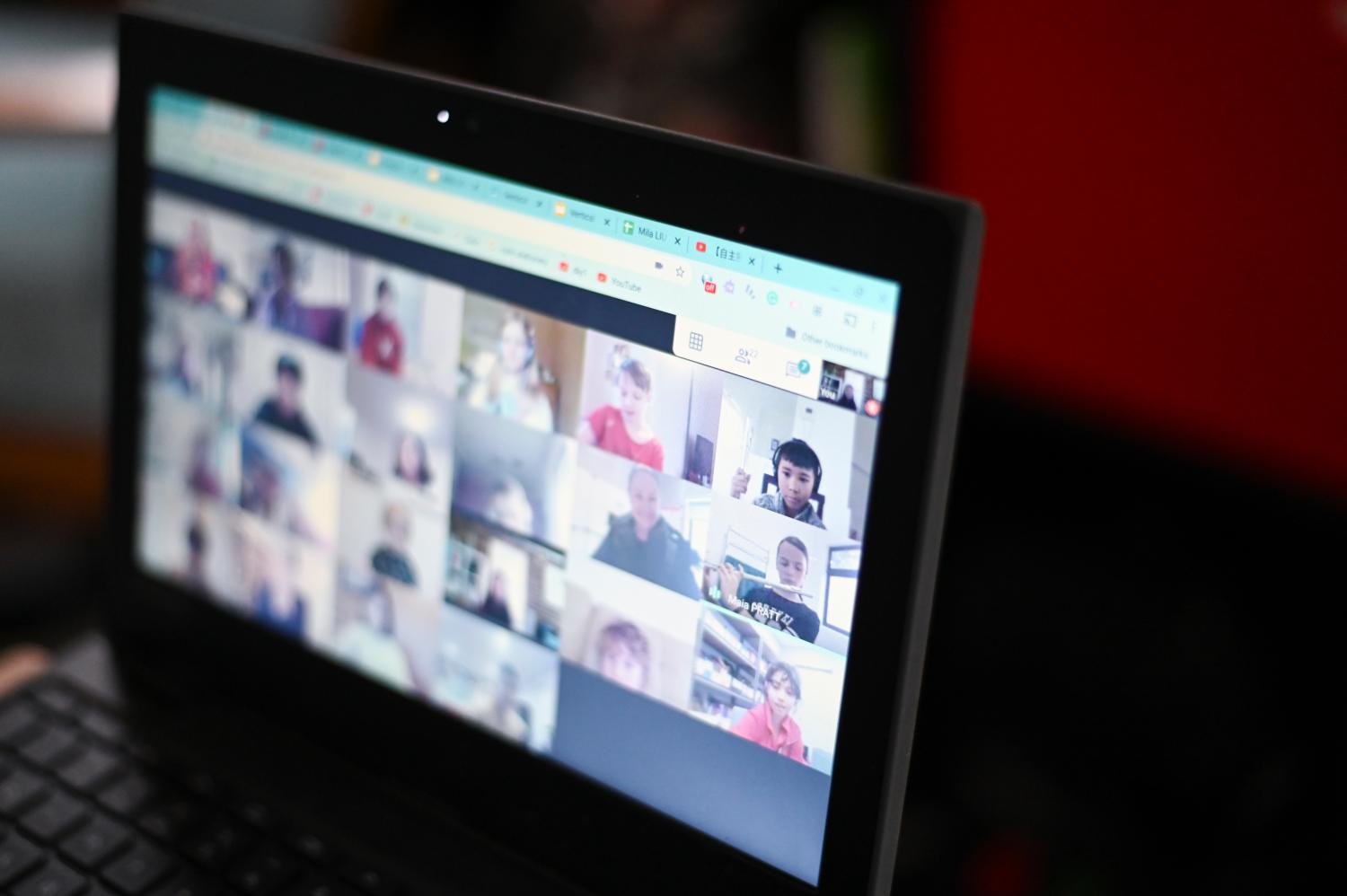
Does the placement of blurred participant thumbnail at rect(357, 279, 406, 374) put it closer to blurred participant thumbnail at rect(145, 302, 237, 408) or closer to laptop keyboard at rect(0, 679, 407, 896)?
blurred participant thumbnail at rect(145, 302, 237, 408)

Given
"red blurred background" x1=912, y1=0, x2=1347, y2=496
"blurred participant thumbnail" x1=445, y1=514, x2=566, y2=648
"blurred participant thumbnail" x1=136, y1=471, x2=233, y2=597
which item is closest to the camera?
"blurred participant thumbnail" x1=445, y1=514, x2=566, y2=648

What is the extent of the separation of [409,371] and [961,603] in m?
0.83

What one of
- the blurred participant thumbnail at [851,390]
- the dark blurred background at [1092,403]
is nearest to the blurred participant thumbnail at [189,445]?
the blurred participant thumbnail at [851,390]

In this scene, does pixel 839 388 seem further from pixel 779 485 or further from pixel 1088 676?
pixel 1088 676

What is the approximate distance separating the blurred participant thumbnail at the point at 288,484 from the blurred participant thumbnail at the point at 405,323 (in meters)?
0.06

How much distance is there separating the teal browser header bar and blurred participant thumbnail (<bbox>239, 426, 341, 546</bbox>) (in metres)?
0.14

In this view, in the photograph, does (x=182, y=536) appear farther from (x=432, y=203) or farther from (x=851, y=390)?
(x=851, y=390)

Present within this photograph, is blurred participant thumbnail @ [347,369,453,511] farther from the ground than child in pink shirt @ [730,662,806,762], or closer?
farther from the ground

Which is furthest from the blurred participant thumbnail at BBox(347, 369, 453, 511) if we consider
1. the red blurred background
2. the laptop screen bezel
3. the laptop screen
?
the red blurred background

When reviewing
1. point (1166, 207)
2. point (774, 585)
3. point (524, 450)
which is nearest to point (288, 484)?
point (524, 450)

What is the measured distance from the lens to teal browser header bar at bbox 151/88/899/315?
1.57 feet

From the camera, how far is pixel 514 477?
567 millimetres

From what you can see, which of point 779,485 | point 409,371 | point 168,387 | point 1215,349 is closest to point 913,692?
point 779,485

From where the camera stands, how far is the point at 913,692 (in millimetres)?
484
